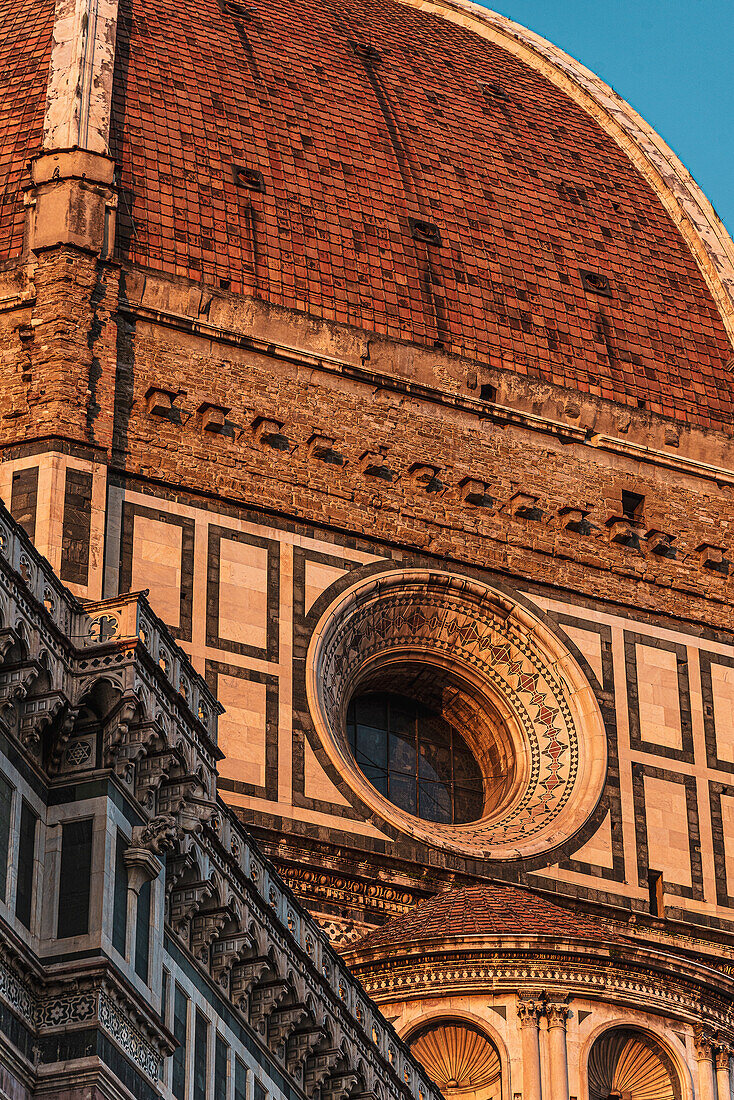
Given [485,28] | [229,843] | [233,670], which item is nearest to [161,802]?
[229,843]

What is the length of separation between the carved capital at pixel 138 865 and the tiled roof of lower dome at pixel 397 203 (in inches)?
778

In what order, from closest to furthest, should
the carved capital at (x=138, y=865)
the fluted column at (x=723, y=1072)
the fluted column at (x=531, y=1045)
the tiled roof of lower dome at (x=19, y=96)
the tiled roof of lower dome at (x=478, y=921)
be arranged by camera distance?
the carved capital at (x=138, y=865), the fluted column at (x=531, y=1045), the fluted column at (x=723, y=1072), the tiled roof of lower dome at (x=478, y=921), the tiled roof of lower dome at (x=19, y=96)

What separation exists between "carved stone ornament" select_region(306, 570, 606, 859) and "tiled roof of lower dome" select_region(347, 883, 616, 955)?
304cm

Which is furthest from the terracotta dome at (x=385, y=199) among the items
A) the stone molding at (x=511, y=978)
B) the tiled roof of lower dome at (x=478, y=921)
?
the stone molding at (x=511, y=978)

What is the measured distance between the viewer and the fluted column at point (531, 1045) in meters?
30.0

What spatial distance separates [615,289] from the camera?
4288cm

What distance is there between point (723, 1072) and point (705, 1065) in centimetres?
22

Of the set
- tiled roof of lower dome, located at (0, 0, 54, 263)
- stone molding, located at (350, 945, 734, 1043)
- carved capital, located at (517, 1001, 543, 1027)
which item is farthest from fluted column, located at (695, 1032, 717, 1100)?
tiled roof of lower dome, located at (0, 0, 54, 263)

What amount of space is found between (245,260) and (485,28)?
11.5 m

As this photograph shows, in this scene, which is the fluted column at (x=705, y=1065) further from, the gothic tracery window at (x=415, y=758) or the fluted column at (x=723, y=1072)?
the gothic tracery window at (x=415, y=758)

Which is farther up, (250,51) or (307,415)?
(250,51)

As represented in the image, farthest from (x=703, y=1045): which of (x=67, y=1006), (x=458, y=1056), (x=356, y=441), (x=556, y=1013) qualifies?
(x=67, y=1006)

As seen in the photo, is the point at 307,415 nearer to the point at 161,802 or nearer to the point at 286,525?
the point at 286,525

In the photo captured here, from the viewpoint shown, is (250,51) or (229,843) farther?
(250,51)
